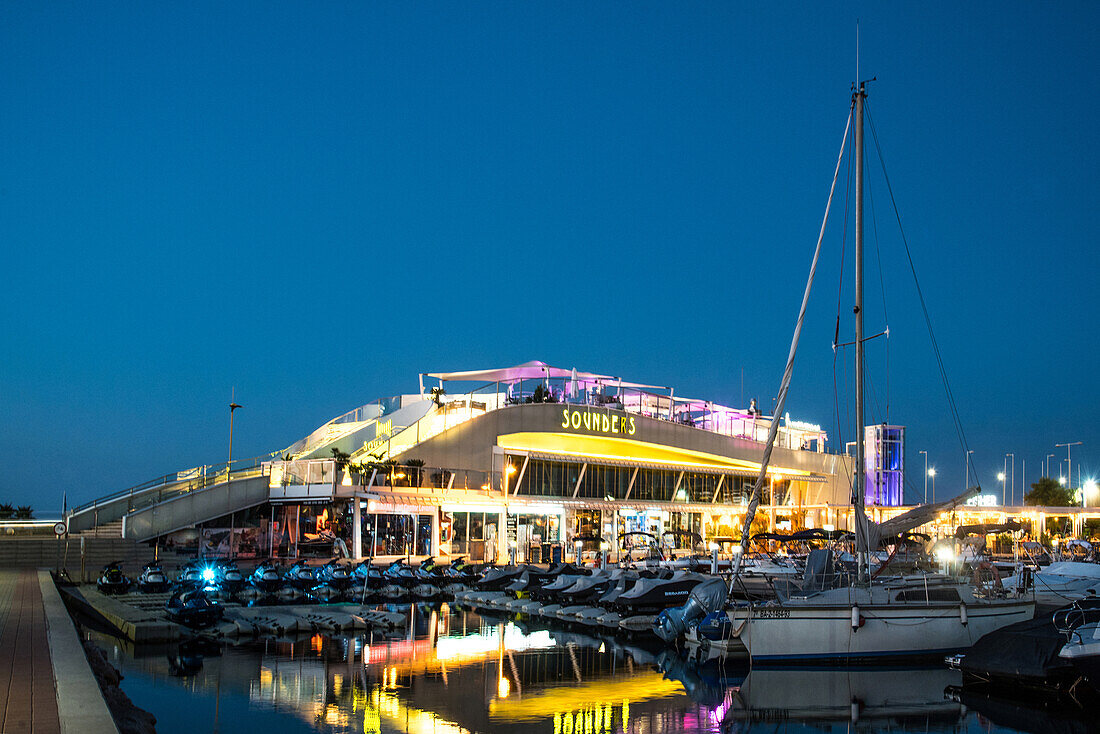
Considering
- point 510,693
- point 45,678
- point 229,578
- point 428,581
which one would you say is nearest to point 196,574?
point 229,578

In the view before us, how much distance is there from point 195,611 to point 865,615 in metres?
17.8

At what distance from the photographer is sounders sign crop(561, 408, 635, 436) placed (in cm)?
5797

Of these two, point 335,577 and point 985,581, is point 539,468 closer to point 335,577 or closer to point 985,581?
point 335,577

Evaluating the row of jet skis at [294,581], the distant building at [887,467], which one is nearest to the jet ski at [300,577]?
the row of jet skis at [294,581]

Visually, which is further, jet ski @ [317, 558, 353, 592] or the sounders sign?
the sounders sign

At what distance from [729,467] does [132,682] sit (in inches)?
2136

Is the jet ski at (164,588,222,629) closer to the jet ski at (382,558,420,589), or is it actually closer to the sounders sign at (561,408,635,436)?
the jet ski at (382,558,420,589)

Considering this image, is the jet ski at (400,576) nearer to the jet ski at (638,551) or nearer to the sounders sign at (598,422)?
the jet ski at (638,551)

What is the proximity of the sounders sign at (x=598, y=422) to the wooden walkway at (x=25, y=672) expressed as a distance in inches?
1421

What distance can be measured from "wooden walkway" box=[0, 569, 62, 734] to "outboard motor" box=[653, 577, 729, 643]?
15230mm

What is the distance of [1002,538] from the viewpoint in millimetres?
68125

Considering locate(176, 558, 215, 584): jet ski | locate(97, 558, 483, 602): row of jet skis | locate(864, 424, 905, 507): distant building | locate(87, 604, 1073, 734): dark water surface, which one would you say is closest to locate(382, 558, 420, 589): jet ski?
locate(97, 558, 483, 602): row of jet skis

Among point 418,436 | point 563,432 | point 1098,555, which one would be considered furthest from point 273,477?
point 1098,555

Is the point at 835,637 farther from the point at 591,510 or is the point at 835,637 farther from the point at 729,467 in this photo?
the point at 729,467
